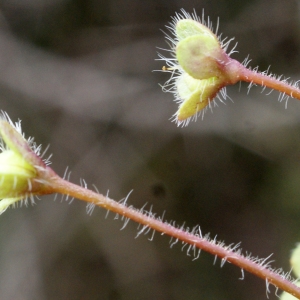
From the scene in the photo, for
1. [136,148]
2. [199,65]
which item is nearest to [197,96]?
[199,65]

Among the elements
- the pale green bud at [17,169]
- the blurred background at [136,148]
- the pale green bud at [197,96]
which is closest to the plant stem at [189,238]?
the pale green bud at [17,169]

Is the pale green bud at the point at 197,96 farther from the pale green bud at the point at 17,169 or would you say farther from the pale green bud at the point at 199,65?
the pale green bud at the point at 17,169

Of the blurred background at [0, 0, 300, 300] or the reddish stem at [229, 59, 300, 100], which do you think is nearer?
the reddish stem at [229, 59, 300, 100]

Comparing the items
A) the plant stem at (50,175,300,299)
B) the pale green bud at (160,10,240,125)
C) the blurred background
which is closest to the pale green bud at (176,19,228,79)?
the pale green bud at (160,10,240,125)

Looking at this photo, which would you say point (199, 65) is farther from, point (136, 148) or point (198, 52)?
point (136, 148)

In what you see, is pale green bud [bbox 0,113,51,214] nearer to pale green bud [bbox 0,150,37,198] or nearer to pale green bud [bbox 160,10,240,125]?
pale green bud [bbox 0,150,37,198]

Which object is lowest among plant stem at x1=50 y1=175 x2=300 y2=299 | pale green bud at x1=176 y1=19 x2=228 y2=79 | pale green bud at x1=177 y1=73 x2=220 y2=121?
plant stem at x1=50 y1=175 x2=300 y2=299

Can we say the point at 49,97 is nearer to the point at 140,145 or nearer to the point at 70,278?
the point at 140,145

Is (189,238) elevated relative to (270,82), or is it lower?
lower

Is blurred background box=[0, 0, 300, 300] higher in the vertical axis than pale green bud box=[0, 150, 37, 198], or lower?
lower
